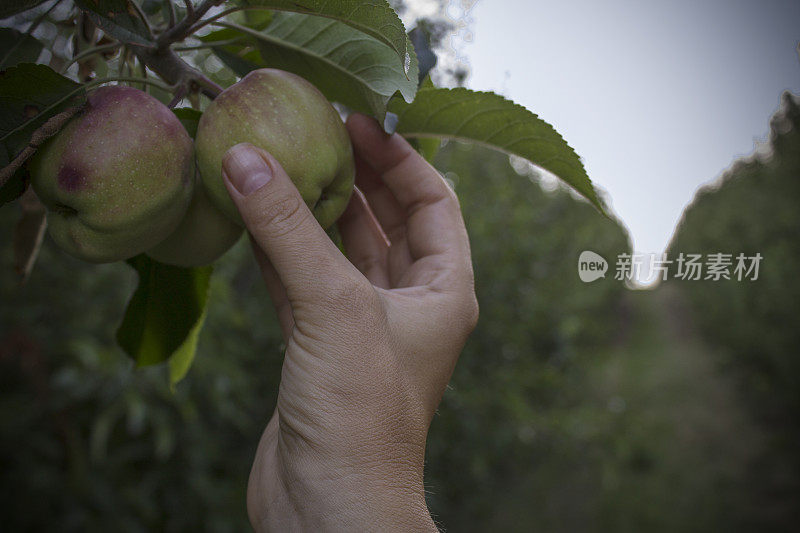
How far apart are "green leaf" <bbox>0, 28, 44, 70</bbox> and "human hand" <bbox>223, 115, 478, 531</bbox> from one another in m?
0.28

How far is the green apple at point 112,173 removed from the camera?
2.08 ft

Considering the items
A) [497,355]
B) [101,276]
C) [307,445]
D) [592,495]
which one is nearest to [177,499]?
[101,276]

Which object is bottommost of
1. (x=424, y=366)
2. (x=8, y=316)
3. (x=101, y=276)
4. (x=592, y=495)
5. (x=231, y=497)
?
(x=592, y=495)

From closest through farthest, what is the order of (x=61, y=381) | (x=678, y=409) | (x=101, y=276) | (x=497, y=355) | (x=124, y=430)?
(x=61, y=381)
(x=101, y=276)
(x=124, y=430)
(x=497, y=355)
(x=678, y=409)

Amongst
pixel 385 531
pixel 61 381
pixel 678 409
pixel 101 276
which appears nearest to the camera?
pixel 385 531

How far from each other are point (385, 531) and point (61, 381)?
4.38 ft

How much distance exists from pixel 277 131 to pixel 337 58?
127 millimetres

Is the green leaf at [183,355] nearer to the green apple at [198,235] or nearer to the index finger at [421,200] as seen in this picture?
the green apple at [198,235]

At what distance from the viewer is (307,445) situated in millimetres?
762

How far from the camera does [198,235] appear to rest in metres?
0.76

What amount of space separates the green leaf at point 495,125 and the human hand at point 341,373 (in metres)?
0.06

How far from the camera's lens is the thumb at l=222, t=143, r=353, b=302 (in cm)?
65

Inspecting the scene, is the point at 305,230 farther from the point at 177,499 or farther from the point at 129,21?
the point at 177,499

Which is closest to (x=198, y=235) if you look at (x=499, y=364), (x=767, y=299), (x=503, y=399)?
(x=503, y=399)
